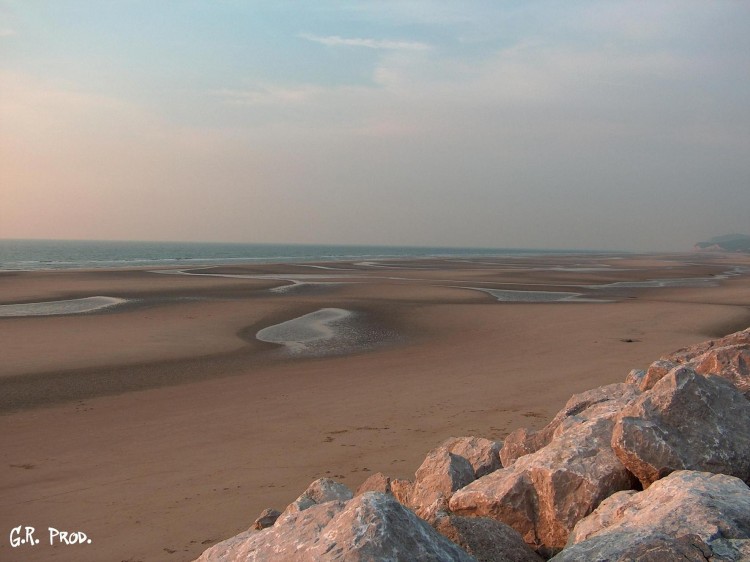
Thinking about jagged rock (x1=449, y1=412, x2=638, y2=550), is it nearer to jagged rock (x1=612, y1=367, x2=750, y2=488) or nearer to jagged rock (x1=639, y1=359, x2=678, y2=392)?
jagged rock (x1=612, y1=367, x2=750, y2=488)

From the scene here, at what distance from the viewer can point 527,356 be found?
15.9 metres

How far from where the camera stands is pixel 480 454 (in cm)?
607

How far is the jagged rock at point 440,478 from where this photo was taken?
5.10 meters

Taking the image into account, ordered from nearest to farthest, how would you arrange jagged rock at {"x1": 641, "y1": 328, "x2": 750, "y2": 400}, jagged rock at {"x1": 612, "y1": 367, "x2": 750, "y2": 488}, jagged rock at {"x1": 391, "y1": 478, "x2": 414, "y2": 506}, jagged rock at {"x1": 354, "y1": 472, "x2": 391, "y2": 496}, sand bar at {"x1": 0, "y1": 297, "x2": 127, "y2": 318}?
jagged rock at {"x1": 612, "y1": 367, "x2": 750, "y2": 488} < jagged rock at {"x1": 391, "y1": 478, "x2": 414, "y2": 506} < jagged rock at {"x1": 354, "y1": 472, "x2": 391, "y2": 496} < jagged rock at {"x1": 641, "y1": 328, "x2": 750, "y2": 400} < sand bar at {"x1": 0, "y1": 297, "x2": 127, "y2": 318}

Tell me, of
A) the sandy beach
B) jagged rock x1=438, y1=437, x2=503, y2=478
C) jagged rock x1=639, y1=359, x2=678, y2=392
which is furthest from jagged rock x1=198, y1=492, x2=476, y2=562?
jagged rock x1=639, y1=359, x2=678, y2=392

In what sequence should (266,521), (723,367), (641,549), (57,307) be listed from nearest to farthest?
(641,549) < (266,521) < (723,367) < (57,307)

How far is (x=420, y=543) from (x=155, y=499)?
5.10 metres

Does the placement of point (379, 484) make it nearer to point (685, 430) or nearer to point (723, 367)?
point (685, 430)

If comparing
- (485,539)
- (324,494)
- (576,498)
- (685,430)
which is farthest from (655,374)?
(324,494)

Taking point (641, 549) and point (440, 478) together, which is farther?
point (440, 478)

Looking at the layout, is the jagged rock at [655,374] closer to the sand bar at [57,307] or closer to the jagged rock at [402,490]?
the jagged rock at [402,490]

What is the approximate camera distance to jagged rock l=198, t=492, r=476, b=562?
2940mm

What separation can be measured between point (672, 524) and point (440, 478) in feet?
7.09

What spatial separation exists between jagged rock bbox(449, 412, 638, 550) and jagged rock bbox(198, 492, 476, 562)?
145cm
